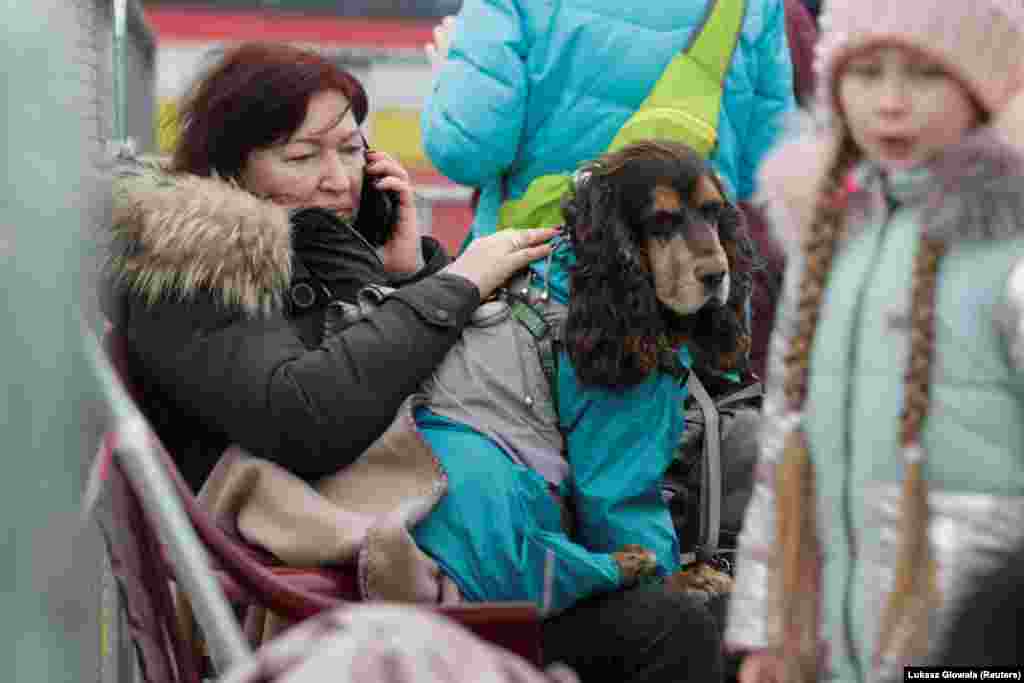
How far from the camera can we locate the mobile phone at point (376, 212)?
3.78 meters

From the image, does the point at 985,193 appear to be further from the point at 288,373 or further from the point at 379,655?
the point at 288,373

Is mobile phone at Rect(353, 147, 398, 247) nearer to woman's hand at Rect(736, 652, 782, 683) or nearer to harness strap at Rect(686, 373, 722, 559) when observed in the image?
harness strap at Rect(686, 373, 722, 559)

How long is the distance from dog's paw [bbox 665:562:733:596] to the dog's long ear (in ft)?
1.49

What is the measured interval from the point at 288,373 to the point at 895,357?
129 centimetres

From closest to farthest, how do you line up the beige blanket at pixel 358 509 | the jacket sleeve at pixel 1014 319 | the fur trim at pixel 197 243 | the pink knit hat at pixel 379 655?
the pink knit hat at pixel 379 655 → the jacket sleeve at pixel 1014 319 → the beige blanket at pixel 358 509 → the fur trim at pixel 197 243

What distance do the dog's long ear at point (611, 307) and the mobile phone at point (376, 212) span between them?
59 centimetres

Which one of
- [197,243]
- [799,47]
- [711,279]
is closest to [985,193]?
[711,279]

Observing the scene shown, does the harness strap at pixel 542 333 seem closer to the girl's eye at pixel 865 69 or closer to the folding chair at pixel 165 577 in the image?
the folding chair at pixel 165 577

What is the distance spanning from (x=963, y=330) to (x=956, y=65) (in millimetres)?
316

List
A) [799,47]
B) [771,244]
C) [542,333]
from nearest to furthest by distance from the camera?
[542,333], [771,244], [799,47]

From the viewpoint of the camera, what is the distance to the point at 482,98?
3.82m

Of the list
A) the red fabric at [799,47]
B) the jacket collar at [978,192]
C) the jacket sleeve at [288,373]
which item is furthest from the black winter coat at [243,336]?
the red fabric at [799,47]

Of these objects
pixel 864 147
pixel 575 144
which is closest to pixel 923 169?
pixel 864 147

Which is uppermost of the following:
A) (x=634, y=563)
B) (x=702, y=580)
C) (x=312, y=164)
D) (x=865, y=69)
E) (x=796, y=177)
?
(x=865, y=69)
